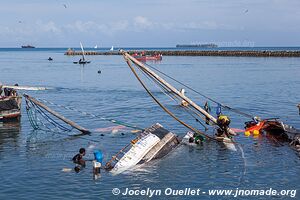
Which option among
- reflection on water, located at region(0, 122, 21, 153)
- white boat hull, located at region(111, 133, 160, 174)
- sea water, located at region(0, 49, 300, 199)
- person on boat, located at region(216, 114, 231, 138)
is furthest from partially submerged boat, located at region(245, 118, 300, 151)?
reflection on water, located at region(0, 122, 21, 153)

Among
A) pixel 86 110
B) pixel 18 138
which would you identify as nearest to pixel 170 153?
pixel 18 138

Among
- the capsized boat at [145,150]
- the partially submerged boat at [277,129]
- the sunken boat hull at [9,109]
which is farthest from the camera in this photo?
the sunken boat hull at [9,109]

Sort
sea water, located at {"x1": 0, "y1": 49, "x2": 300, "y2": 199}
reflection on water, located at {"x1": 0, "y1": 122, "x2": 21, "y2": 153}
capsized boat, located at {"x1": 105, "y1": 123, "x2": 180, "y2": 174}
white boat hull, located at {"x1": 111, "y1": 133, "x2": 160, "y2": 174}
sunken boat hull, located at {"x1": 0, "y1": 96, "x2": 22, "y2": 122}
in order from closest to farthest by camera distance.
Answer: sea water, located at {"x1": 0, "y1": 49, "x2": 300, "y2": 199}, white boat hull, located at {"x1": 111, "y1": 133, "x2": 160, "y2": 174}, capsized boat, located at {"x1": 105, "y1": 123, "x2": 180, "y2": 174}, reflection on water, located at {"x1": 0, "y1": 122, "x2": 21, "y2": 153}, sunken boat hull, located at {"x1": 0, "y1": 96, "x2": 22, "y2": 122}

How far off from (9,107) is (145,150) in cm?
2407

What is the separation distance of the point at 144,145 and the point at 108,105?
3254 cm

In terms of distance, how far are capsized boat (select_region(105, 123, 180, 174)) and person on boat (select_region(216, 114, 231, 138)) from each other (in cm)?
454

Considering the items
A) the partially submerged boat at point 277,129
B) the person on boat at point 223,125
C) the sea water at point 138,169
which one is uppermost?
the person on boat at point 223,125

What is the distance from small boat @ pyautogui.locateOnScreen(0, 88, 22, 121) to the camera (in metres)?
49.0

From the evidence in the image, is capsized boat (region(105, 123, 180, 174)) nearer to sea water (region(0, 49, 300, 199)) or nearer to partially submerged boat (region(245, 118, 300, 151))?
sea water (region(0, 49, 300, 199))

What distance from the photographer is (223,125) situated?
3825cm

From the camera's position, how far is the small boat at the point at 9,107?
4897cm

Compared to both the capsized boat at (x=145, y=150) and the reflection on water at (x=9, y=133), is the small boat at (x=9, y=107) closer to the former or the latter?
the reflection on water at (x=9, y=133)

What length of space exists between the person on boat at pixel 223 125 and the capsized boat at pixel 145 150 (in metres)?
4.54

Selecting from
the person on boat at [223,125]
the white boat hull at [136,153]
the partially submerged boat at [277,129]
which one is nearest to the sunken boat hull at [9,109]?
the white boat hull at [136,153]
